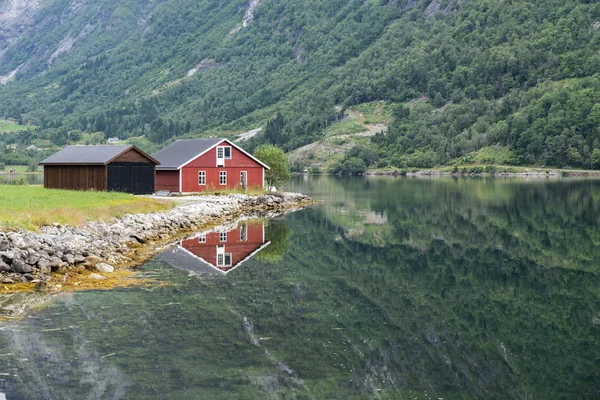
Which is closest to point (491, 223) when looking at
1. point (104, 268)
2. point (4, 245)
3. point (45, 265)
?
point (104, 268)

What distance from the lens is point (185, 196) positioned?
72.1 meters

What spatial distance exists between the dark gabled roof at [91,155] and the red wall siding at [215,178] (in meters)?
8.33

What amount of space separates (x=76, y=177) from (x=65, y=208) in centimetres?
2483

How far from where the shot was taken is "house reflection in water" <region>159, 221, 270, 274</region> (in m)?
36.1

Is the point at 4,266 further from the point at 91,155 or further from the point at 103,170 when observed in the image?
the point at 91,155

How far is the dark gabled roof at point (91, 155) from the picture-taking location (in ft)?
212

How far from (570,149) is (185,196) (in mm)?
125902

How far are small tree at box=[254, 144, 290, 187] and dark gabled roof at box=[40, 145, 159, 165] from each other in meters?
21.2

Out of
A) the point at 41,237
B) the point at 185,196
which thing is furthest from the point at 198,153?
the point at 41,237

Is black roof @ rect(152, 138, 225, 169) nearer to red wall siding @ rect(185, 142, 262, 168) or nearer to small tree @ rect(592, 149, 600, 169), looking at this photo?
red wall siding @ rect(185, 142, 262, 168)

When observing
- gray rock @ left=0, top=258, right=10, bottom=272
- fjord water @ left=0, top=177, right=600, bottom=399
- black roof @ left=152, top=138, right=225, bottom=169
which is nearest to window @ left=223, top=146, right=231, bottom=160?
black roof @ left=152, top=138, right=225, bottom=169

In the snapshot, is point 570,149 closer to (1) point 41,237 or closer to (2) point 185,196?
(2) point 185,196

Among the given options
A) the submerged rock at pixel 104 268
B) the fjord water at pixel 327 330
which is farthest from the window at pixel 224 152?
the submerged rock at pixel 104 268

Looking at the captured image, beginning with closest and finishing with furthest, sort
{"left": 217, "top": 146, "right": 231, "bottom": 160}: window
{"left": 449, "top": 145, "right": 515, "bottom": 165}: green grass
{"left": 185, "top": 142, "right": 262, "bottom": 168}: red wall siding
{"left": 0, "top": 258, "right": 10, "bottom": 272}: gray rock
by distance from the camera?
{"left": 0, "top": 258, "right": 10, "bottom": 272}: gray rock
{"left": 185, "top": 142, "right": 262, "bottom": 168}: red wall siding
{"left": 217, "top": 146, "right": 231, "bottom": 160}: window
{"left": 449, "top": 145, "right": 515, "bottom": 165}: green grass
